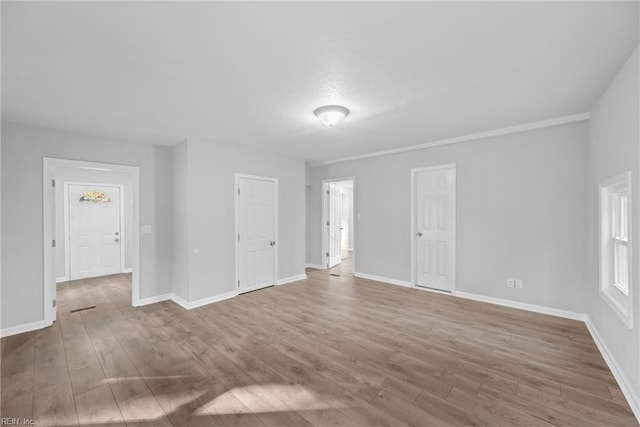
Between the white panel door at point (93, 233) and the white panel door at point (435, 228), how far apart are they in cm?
675

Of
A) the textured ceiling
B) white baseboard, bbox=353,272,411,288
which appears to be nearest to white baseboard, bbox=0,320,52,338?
the textured ceiling

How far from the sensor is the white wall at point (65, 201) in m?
5.67

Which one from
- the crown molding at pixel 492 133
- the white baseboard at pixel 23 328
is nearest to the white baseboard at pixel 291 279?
the crown molding at pixel 492 133

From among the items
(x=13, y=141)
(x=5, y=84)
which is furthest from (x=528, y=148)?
(x=13, y=141)

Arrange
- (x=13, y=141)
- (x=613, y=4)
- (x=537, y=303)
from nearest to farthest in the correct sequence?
1. (x=613, y=4)
2. (x=13, y=141)
3. (x=537, y=303)

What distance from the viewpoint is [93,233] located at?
6.12 meters

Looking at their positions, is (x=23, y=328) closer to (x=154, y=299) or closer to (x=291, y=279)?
(x=154, y=299)

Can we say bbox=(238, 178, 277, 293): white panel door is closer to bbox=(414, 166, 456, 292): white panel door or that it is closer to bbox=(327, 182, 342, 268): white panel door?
bbox=(327, 182, 342, 268): white panel door

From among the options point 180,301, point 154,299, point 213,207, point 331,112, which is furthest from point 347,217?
point 331,112

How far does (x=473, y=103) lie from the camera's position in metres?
2.95

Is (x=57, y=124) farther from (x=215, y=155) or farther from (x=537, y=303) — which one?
(x=537, y=303)

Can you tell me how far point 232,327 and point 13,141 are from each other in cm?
348

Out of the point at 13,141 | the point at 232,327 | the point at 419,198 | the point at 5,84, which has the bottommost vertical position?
the point at 232,327

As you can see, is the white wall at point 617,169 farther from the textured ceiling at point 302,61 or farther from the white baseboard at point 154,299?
the white baseboard at point 154,299
